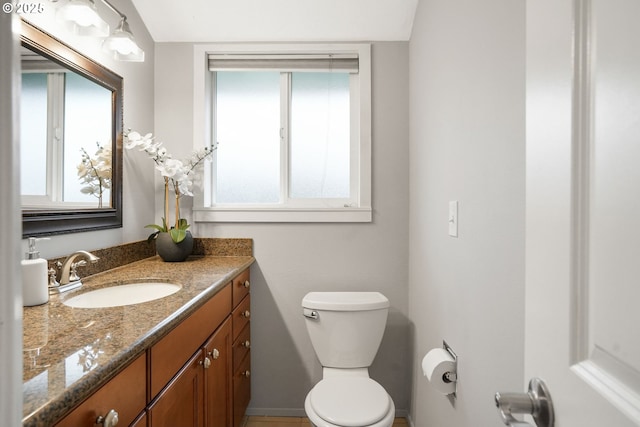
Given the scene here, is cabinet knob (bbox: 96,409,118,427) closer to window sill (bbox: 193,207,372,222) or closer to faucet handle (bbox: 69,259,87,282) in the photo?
faucet handle (bbox: 69,259,87,282)

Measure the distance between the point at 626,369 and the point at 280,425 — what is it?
6.60 feet

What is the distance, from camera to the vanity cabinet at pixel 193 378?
76 cm

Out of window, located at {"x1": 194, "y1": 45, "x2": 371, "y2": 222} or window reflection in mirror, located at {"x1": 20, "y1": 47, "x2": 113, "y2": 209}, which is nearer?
window reflection in mirror, located at {"x1": 20, "y1": 47, "x2": 113, "y2": 209}

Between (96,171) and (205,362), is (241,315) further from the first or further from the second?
(96,171)

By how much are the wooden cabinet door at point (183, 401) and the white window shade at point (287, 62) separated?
1.62 meters

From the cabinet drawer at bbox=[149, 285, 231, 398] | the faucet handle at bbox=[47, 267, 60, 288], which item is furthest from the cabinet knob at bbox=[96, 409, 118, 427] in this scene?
the faucet handle at bbox=[47, 267, 60, 288]

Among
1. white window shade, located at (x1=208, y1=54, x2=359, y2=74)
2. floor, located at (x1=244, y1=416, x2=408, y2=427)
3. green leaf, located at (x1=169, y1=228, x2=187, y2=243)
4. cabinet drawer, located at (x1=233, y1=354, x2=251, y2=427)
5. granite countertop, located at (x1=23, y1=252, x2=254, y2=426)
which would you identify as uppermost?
white window shade, located at (x1=208, y1=54, x2=359, y2=74)

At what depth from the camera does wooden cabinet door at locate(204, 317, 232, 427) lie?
130cm

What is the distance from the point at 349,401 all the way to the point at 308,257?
0.83 meters

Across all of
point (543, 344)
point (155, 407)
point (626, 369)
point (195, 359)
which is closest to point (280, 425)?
point (195, 359)

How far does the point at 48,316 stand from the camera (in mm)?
976

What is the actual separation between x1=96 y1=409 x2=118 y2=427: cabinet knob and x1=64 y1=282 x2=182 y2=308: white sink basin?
2.10ft

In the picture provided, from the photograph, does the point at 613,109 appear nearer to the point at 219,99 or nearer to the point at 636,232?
the point at 636,232

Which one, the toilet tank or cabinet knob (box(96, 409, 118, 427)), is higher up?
cabinet knob (box(96, 409, 118, 427))
